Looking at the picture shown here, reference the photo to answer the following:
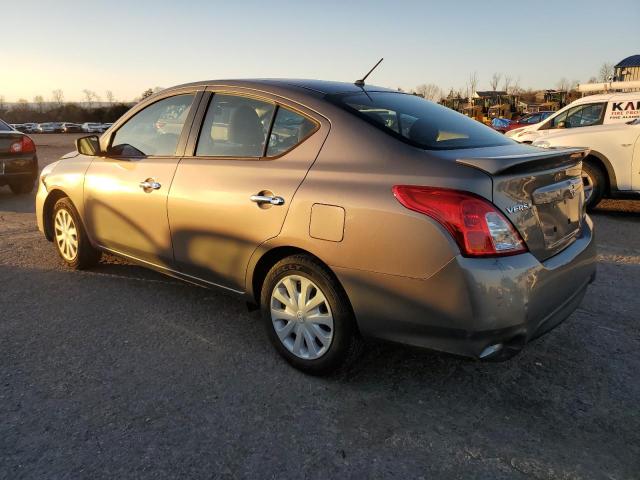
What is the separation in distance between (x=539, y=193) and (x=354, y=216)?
90 centimetres

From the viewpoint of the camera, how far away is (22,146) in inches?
344

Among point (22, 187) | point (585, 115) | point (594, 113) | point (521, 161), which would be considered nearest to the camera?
point (521, 161)

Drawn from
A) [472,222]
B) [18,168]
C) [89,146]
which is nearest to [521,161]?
[472,222]

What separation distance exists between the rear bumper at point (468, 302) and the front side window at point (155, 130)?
181cm

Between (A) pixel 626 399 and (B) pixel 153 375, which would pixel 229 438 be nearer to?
(B) pixel 153 375

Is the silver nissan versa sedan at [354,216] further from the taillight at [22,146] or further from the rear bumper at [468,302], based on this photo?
the taillight at [22,146]

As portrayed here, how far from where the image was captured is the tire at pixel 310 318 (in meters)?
2.71

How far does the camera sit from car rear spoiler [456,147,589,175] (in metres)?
2.34

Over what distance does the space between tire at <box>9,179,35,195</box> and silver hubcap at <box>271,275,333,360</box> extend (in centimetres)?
774

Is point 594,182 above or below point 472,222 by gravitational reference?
below

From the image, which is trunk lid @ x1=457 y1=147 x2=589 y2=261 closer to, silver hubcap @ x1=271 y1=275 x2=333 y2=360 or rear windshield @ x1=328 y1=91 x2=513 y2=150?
rear windshield @ x1=328 y1=91 x2=513 y2=150

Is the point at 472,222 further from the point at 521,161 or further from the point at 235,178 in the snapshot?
the point at 235,178

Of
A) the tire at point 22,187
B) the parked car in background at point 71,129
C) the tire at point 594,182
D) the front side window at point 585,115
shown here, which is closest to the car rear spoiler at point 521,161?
the tire at point 594,182

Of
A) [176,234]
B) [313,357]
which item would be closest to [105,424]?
[313,357]
